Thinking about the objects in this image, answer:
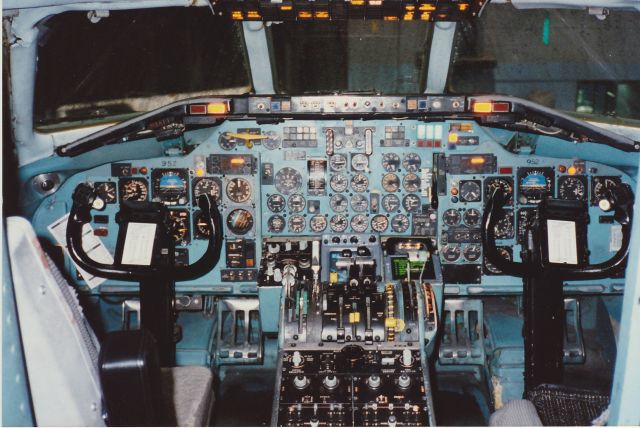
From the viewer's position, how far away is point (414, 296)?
11.7 ft

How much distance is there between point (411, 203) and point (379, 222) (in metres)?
0.25

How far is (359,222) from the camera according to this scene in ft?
14.2

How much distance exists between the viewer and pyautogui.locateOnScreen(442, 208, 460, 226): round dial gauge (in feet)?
14.0

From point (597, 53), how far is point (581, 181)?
233 inches

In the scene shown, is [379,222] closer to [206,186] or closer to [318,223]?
[318,223]

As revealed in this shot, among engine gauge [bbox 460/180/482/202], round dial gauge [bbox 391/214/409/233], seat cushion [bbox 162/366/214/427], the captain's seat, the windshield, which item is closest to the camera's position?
the captain's seat

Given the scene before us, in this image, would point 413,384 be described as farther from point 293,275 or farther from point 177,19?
point 177,19

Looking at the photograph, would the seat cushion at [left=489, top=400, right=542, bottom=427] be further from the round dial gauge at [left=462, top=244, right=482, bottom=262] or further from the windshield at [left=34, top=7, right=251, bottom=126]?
the windshield at [left=34, top=7, right=251, bottom=126]

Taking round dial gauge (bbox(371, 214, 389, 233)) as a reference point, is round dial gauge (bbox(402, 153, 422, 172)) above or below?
above

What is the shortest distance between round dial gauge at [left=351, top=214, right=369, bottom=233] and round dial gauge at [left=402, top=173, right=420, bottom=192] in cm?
35

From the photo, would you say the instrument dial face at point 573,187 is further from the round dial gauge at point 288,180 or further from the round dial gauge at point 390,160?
the round dial gauge at point 288,180

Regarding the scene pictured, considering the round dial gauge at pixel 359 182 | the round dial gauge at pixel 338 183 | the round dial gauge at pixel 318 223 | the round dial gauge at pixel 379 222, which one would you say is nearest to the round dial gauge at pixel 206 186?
the round dial gauge at pixel 318 223

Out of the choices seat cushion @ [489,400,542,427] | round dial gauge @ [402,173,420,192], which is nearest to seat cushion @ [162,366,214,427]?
seat cushion @ [489,400,542,427]

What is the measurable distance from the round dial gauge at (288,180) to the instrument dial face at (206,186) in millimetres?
403
